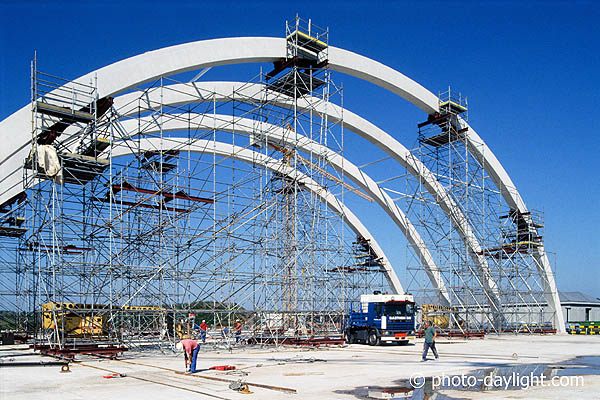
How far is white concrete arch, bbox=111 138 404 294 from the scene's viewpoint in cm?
2806

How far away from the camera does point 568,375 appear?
13.7 m

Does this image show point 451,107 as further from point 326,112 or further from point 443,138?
point 326,112

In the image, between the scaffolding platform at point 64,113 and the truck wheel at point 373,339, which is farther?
the truck wheel at point 373,339

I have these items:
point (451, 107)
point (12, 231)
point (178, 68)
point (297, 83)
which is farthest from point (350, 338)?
point (12, 231)

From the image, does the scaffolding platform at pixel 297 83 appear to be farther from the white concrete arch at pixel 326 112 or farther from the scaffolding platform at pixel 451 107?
the scaffolding platform at pixel 451 107

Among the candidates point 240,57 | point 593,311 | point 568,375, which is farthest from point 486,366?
point 593,311

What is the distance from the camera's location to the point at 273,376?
45.5 ft

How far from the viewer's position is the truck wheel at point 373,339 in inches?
1046

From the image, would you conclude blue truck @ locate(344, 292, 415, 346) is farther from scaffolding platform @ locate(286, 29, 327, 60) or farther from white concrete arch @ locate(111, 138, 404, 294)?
scaffolding platform @ locate(286, 29, 327, 60)

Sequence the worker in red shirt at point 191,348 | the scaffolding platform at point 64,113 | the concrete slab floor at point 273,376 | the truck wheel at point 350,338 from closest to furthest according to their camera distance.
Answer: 1. the concrete slab floor at point 273,376
2. the worker in red shirt at point 191,348
3. the scaffolding platform at point 64,113
4. the truck wheel at point 350,338

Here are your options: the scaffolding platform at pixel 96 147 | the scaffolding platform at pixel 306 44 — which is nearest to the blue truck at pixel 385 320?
the scaffolding platform at pixel 306 44

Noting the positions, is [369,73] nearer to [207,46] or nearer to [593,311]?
[207,46]

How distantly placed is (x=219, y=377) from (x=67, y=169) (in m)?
11.7

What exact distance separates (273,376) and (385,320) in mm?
13623
